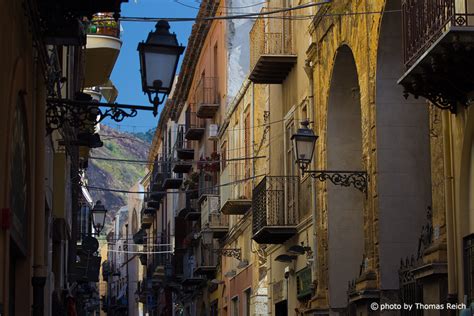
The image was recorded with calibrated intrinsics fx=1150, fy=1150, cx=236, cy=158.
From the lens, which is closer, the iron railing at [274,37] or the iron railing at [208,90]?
the iron railing at [274,37]

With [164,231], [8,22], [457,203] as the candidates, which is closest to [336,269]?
[457,203]

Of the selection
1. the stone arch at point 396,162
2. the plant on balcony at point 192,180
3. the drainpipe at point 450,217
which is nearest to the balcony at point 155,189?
the plant on balcony at point 192,180

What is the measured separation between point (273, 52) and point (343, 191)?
5354 mm

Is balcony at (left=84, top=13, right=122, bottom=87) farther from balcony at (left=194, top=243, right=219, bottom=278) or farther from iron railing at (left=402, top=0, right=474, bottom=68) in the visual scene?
balcony at (left=194, top=243, right=219, bottom=278)

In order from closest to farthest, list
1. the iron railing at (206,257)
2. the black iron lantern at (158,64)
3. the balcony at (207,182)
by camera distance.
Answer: the black iron lantern at (158,64), the balcony at (207,182), the iron railing at (206,257)

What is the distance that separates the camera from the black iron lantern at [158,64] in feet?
35.2

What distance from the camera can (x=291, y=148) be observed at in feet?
77.2

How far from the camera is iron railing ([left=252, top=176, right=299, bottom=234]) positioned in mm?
23109

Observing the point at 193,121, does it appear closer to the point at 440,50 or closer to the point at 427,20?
the point at 427,20

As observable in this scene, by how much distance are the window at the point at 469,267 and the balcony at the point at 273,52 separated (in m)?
11.4

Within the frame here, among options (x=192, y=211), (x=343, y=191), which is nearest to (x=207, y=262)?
(x=192, y=211)

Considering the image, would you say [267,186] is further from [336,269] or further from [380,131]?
[380,131]

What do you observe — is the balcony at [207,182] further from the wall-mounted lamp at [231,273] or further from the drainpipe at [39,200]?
the drainpipe at [39,200]

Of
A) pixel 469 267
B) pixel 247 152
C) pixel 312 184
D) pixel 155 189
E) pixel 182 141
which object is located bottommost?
pixel 469 267
